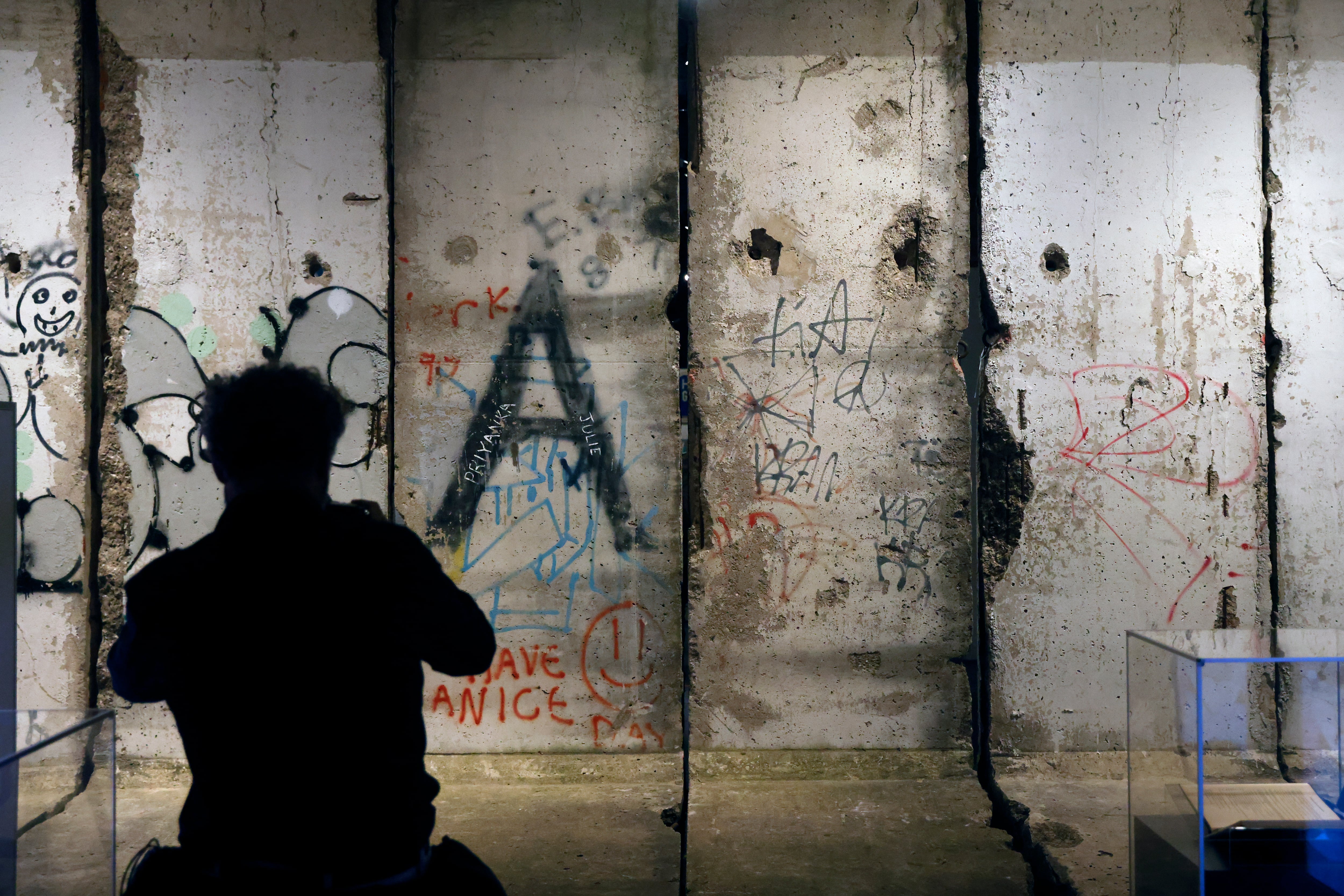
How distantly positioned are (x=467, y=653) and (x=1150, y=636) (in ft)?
6.02

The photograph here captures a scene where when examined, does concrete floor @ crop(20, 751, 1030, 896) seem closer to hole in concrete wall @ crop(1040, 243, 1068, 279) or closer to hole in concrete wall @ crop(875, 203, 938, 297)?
hole in concrete wall @ crop(875, 203, 938, 297)

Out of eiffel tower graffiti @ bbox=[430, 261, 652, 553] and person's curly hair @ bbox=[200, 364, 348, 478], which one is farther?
eiffel tower graffiti @ bbox=[430, 261, 652, 553]

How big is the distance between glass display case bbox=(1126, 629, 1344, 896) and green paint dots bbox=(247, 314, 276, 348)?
3579mm

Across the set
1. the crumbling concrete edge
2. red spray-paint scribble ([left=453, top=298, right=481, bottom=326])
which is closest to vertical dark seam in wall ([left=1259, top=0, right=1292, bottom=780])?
red spray-paint scribble ([left=453, top=298, right=481, bottom=326])

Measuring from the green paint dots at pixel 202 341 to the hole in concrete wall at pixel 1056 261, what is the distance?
3693mm

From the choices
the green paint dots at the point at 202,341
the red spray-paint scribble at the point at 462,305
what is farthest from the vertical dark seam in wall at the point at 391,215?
the green paint dots at the point at 202,341

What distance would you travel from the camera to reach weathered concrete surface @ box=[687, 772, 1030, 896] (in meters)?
3.04

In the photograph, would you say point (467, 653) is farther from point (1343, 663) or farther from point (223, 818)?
point (1343, 663)

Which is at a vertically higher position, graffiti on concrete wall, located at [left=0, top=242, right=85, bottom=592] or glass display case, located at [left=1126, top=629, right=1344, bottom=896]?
graffiti on concrete wall, located at [left=0, top=242, right=85, bottom=592]

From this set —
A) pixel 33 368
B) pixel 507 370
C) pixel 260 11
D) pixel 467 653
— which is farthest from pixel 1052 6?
pixel 33 368

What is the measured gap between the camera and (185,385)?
395 centimetres

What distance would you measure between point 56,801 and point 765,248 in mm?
3193

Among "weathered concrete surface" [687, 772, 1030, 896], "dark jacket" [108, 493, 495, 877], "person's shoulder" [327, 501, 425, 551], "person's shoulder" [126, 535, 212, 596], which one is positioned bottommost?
"weathered concrete surface" [687, 772, 1030, 896]

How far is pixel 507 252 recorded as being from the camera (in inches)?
156
